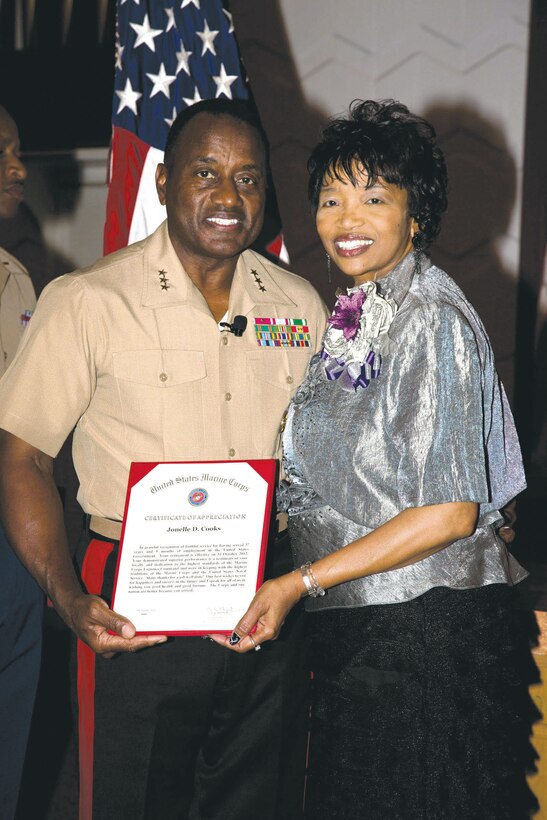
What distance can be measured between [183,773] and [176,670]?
0.23 meters

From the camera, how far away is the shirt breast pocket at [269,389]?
1896 mm

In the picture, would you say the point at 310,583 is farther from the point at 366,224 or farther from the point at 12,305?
the point at 12,305

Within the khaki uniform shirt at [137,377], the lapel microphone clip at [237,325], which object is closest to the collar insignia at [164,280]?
the khaki uniform shirt at [137,377]

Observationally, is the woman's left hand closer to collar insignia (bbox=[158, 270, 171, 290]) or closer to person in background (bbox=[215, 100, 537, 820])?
person in background (bbox=[215, 100, 537, 820])

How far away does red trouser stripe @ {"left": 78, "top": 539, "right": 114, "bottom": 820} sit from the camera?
1.79 m

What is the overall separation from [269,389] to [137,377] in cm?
29

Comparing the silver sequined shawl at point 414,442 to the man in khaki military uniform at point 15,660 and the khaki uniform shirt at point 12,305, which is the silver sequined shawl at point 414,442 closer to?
the man in khaki military uniform at point 15,660

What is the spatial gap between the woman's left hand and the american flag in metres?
1.60

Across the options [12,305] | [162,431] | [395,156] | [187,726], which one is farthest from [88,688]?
[12,305]

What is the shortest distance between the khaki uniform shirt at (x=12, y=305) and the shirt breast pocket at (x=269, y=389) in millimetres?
1040

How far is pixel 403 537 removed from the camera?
4.95 feet

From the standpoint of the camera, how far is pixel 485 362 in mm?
1560

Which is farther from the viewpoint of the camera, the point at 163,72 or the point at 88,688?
the point at 163,72

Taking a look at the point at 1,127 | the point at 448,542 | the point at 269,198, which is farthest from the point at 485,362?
the point at 1,127
